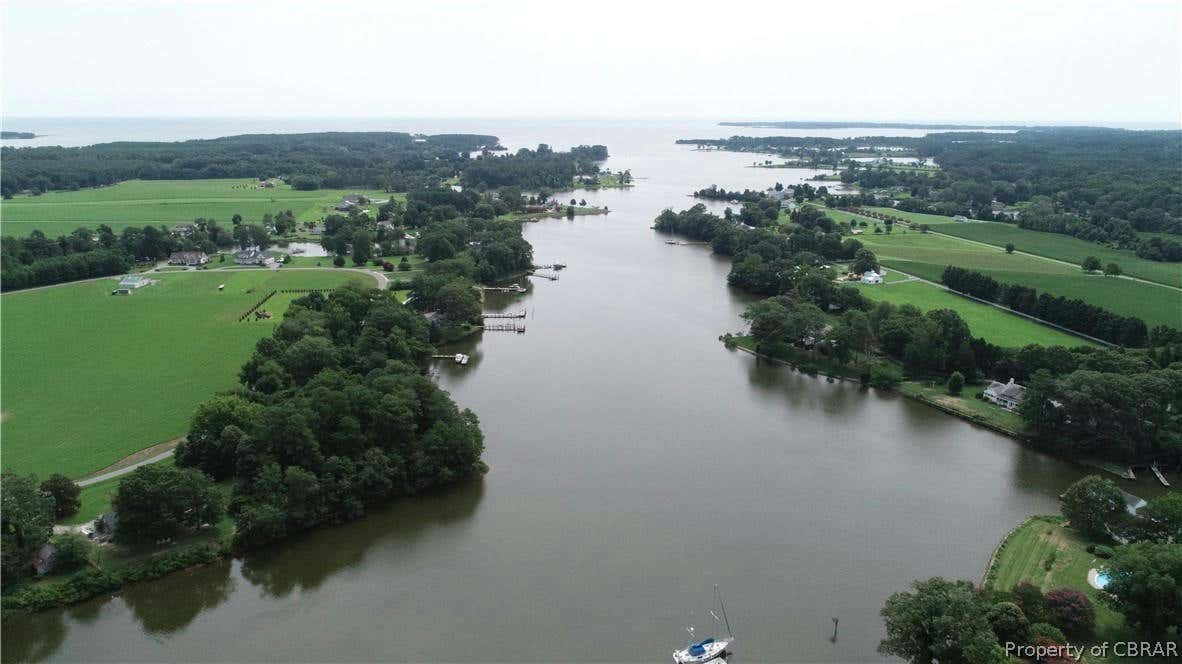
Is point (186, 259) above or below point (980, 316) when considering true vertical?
above

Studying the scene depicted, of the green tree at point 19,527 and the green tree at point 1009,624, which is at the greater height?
the green tree at point 19,527

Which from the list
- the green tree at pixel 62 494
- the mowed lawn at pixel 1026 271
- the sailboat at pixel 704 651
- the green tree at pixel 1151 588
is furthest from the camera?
the mowed lawn at pixel 1026 271

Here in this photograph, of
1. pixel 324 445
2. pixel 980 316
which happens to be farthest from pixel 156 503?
pixel 980 316

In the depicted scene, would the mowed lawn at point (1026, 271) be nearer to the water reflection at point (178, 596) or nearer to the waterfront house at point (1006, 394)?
the waterfront house at point (1006, 394)

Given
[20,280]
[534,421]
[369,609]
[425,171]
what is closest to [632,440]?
[534,421]

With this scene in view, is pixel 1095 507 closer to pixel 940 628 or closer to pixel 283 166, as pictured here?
pixel 940 628

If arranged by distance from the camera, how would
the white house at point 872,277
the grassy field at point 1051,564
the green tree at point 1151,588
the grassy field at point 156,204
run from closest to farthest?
the green tree at point 1151,588 < the grassy field at point 1051,564 < the white house at point 872,277 < the grassy field at point 156,204

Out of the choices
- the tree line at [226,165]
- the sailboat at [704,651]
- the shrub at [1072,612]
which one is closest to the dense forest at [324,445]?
the sailboat at [704,651]
